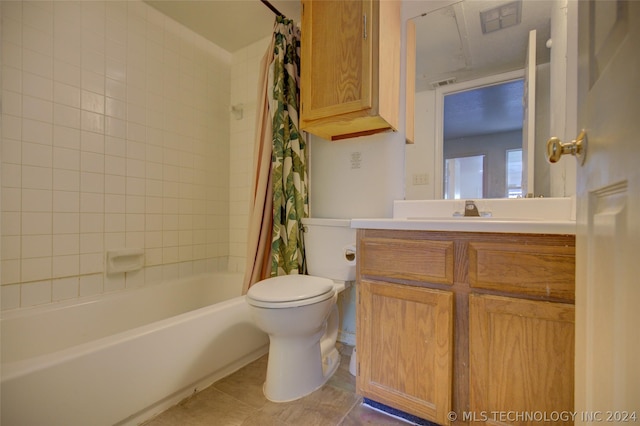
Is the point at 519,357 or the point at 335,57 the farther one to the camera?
the point at 335,57

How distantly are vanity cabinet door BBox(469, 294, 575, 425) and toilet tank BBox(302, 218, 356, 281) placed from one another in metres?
0.74

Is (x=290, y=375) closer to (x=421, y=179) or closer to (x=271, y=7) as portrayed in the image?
(x=421, y=179)

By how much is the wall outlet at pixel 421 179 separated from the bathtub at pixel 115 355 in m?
1.18

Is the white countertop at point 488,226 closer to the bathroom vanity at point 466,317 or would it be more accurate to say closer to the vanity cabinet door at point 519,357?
the bathroom vanity at point 466,317

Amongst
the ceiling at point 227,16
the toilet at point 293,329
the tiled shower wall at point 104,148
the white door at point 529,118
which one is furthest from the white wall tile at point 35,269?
the white door at point 529,118

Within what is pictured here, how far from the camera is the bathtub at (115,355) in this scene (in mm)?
813

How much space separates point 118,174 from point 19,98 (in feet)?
1.69

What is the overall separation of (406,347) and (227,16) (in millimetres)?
2292

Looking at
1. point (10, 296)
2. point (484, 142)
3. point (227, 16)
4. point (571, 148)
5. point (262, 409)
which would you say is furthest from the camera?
point (227, 16)

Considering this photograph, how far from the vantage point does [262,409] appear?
1112mm

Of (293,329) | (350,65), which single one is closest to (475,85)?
(350,65)

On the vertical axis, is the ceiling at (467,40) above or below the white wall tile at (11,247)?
above

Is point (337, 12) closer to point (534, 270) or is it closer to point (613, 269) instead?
point (534, 270)

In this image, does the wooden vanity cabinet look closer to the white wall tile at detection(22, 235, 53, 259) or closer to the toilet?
the toilet
